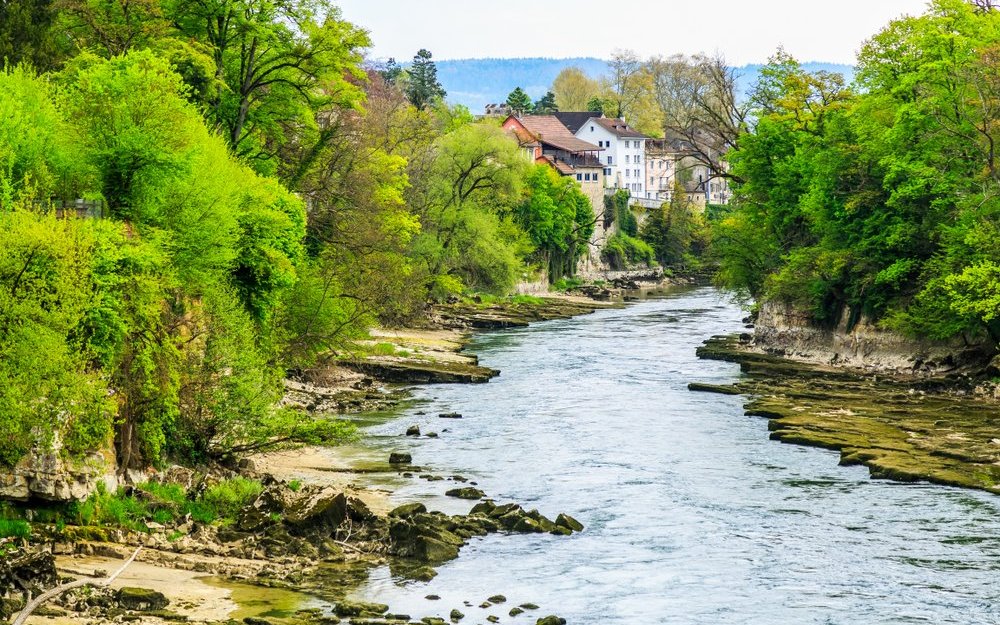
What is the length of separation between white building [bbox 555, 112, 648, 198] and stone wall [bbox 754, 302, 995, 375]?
90208 mm

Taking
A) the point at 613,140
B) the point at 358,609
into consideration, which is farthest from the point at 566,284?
the point at 358,609

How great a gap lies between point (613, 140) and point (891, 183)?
349 feet

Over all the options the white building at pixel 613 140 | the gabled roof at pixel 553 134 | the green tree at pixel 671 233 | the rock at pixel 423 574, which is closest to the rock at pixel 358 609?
the rock at pixel 423 574

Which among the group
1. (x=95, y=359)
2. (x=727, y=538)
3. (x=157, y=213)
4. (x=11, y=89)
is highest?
(x=11, y=89)

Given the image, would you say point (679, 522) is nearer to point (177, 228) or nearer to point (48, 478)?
point (177, 228)

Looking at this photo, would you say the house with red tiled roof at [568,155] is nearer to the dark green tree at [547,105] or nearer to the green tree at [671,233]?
the green tree at [671,233]

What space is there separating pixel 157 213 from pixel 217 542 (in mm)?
9777

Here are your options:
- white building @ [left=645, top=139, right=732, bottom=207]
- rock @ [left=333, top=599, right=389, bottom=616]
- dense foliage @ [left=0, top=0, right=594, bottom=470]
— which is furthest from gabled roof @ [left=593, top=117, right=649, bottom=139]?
rock @ [left=333, top=599, right=389, bottom=616]

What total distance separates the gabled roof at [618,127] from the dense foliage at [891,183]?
89.1 metres

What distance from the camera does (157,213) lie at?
34.8m

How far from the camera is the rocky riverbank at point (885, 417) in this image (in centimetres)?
3962

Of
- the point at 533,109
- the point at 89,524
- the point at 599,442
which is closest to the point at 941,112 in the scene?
the point at 599,442

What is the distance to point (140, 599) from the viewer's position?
23.8m

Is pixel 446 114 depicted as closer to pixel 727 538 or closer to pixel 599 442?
pixel 599 442
